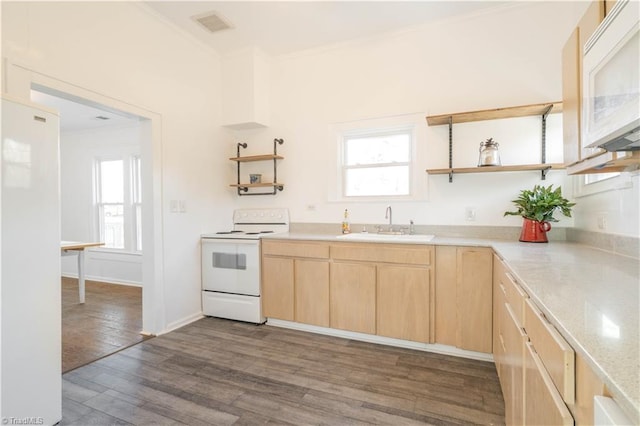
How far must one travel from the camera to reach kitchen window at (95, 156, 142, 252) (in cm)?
510

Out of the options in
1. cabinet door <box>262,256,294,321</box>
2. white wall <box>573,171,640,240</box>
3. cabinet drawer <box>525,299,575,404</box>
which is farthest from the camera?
cabinet door <box>262,256,294,321</box>

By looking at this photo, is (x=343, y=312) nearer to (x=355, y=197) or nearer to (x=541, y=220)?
(x=355, y=197)

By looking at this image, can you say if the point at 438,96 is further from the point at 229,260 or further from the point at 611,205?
the point at 229,260

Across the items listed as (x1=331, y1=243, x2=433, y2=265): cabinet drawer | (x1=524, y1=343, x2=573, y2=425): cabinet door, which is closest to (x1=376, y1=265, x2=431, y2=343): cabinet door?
(x1=331, y1=243, x2=433, y2=265): cabinet drawer

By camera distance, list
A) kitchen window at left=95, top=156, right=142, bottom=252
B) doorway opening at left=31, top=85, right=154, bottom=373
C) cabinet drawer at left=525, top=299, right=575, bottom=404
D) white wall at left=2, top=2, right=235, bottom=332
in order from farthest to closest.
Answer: kitchen window at left=95, top=156, right=142, bottom=252 → doorway opening at left=31, top=85, right=154, bottom=373 → white wall at left=2, top=2, right=235, bottom=332 → cabinet drawer at left=525, top=299, right=575, bottom=404

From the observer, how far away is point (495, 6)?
9.15 ft

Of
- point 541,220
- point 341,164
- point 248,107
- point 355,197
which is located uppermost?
point 248,107

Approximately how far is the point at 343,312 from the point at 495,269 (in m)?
1.32

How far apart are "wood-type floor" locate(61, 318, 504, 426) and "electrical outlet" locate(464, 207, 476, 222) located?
1227 millimetres

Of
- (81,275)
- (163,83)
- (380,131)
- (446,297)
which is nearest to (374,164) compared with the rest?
(380,131)

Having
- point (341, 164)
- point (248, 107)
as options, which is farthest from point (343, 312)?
point (248, 107)

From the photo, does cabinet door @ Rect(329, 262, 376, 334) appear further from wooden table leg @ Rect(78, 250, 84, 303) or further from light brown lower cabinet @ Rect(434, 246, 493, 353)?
wooden table leg @ Rect(78, 250, 84, 303)

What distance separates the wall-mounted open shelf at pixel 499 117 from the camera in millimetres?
2490

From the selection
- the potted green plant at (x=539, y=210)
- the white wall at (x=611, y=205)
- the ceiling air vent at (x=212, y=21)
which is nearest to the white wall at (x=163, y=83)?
the ceiling air vent at (x=212, y=21)
